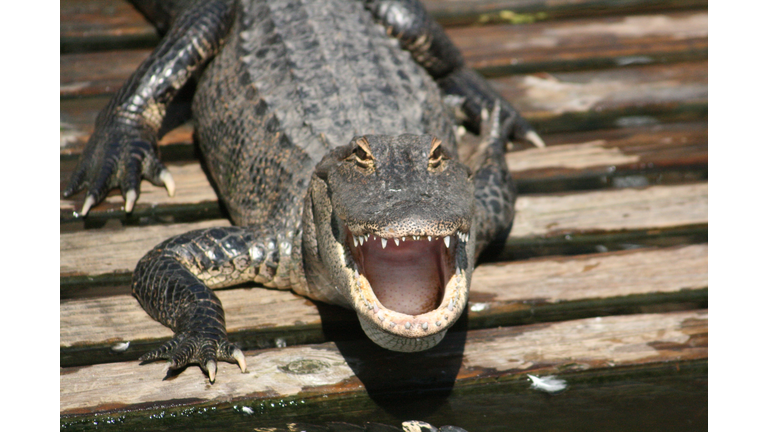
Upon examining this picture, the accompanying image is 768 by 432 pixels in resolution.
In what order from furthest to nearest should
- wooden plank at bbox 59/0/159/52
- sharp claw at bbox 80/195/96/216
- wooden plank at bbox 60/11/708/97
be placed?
1. wooden plank at bbox 59/0/159/52
2. wooden plank at bbox 60/11/708/97
3. sharp claw at bbox 80/195/96/216

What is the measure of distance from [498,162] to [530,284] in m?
0.81

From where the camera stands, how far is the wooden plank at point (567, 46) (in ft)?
15.8

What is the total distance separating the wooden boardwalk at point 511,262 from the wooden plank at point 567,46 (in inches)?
0.7

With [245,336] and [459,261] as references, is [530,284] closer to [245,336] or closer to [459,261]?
[459,261]

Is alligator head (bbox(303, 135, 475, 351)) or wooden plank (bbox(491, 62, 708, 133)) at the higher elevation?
alligator head (bbox(303, 135, 475, 351))

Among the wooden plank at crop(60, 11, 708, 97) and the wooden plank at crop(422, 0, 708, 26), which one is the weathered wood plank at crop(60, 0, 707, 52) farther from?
the wooden plank at crop(60, 11, 708, 97)

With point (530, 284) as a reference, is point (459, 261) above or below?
above

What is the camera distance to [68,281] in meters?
3.18

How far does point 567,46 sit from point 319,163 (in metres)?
3.10

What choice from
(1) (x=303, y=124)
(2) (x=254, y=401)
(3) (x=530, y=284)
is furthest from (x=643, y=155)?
(2) (x=254, y=401)

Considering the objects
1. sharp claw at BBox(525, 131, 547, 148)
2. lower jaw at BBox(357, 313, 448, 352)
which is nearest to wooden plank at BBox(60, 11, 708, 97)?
sharp claw at BBox(525, 131, 547, 148)

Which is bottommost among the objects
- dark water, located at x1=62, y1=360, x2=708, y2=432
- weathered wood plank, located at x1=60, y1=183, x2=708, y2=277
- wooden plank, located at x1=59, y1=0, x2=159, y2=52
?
dark water, located at x1=62, y1=360, x2=708, y2=432

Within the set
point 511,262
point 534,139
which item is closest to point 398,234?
Answer: point 511,262

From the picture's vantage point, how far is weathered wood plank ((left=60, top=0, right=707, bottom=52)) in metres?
4.96
